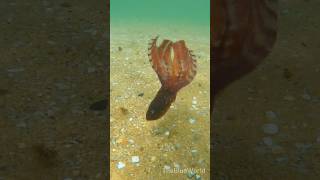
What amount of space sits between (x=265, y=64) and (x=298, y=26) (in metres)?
3.20

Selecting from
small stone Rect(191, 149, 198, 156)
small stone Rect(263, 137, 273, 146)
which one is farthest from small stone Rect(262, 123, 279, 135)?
small stone Rect(191, 149, 198, 156)

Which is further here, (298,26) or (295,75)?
(298,26)

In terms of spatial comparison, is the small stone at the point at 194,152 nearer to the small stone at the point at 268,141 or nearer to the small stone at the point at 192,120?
the small stone at the point at 192,120

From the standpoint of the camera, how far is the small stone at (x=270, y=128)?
7664mm

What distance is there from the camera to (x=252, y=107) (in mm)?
8422

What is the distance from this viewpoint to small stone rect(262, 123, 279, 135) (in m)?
7.66

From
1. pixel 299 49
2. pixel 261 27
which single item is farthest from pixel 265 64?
pixel 261 27

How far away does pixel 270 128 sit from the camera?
7.78 meters
